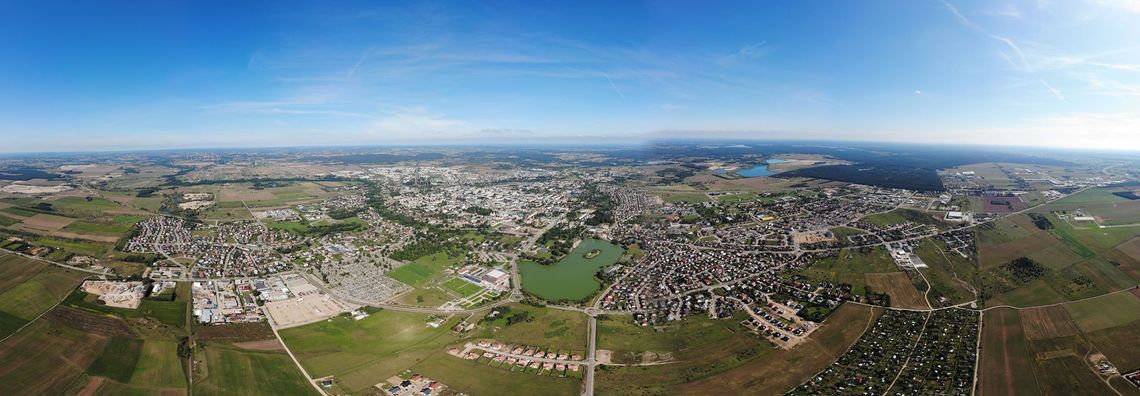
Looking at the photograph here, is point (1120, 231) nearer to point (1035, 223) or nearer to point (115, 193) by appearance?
point (1035, 223)

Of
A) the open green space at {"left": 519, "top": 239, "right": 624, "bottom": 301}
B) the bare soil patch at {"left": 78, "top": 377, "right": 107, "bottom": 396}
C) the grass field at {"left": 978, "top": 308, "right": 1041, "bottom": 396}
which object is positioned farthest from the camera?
the open green space at {"left": 519, "top": 239, "right": 624, "bottom": 301}

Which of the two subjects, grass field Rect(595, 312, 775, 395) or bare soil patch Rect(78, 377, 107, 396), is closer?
bare soil patch Rect(78, 377, 107, 396)

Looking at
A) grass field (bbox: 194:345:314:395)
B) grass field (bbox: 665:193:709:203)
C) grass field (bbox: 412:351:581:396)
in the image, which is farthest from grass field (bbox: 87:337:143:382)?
grass field (bbox: 665:193:709:203)

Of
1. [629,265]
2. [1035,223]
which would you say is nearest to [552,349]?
[629,265]

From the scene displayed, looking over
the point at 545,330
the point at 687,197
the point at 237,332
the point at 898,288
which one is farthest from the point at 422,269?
the point at 687,197

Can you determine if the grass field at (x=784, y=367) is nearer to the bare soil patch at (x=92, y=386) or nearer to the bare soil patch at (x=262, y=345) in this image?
the bare soil patch at (x=262, y=345)

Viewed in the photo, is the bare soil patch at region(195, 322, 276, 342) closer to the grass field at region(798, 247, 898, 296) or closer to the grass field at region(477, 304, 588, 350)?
the grass field at region(477, 304, 588, 350)
